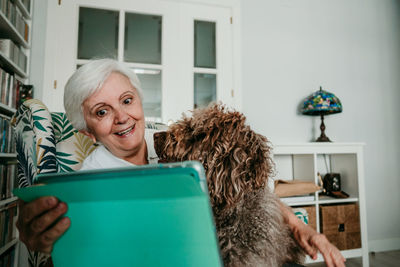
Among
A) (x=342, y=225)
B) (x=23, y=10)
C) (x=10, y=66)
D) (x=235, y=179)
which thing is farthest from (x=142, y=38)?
(x=342, y=225)

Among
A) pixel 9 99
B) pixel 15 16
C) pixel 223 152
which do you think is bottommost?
pixel 223 152

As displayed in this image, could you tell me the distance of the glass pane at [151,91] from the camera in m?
2.23

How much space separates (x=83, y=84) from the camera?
862mm

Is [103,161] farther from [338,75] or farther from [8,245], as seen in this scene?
[338,75]

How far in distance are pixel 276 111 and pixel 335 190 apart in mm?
954

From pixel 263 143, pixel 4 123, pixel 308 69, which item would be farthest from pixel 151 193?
pixel 308 69

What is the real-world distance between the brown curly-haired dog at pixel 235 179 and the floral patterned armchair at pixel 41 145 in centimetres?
55

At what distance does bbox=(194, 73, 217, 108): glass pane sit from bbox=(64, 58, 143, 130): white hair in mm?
1462

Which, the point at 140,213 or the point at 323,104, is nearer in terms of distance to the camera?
the point at 140,213

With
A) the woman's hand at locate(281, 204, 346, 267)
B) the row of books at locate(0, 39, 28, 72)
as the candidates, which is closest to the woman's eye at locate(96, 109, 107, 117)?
the woman's hand at locate(281, 204, 346, 267)

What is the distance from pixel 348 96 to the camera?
2.72m

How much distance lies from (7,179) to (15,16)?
A: 1.21 meters

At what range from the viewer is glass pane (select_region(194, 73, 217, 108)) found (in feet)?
7.78

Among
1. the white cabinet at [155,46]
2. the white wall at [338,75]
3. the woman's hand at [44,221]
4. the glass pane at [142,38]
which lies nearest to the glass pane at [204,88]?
the white cabinet at [155,46]
